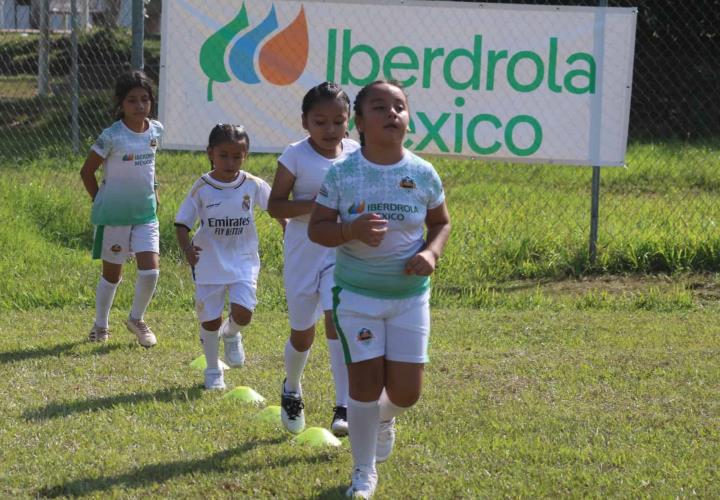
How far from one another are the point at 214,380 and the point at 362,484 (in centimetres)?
189

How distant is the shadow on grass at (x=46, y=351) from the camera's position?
22.0 feet

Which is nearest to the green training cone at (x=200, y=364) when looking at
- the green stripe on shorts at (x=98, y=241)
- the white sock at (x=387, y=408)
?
the green stripe on shorts at (x=98, y=241)

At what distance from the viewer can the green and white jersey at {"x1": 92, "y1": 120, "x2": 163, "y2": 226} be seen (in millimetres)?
7043

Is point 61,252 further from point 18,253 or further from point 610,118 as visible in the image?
point 610,118

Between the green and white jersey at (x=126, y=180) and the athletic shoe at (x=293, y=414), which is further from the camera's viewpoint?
the green and white jersey at (x=126, y=180)

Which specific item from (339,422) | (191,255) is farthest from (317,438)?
(191,255)

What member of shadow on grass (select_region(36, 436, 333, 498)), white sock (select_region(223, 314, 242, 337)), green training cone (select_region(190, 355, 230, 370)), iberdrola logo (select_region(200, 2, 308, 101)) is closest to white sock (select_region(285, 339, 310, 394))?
shadow on grass (select_region(36, 436, 333, 498))

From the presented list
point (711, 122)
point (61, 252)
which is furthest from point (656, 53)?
point (61, 252)

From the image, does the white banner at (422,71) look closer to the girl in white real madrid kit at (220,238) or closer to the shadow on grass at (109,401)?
the girl in white real madrid kit at (220,238)

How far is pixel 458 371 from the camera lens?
6348 mm

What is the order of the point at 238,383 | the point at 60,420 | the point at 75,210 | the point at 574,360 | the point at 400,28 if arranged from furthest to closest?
the point at 75,210
the point at 400,28
the point at 574,360
the point at 238,383
the point at 60,420

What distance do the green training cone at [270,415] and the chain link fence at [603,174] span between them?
339 centimetres

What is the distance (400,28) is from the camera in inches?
342

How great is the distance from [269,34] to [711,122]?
9.02 metres
